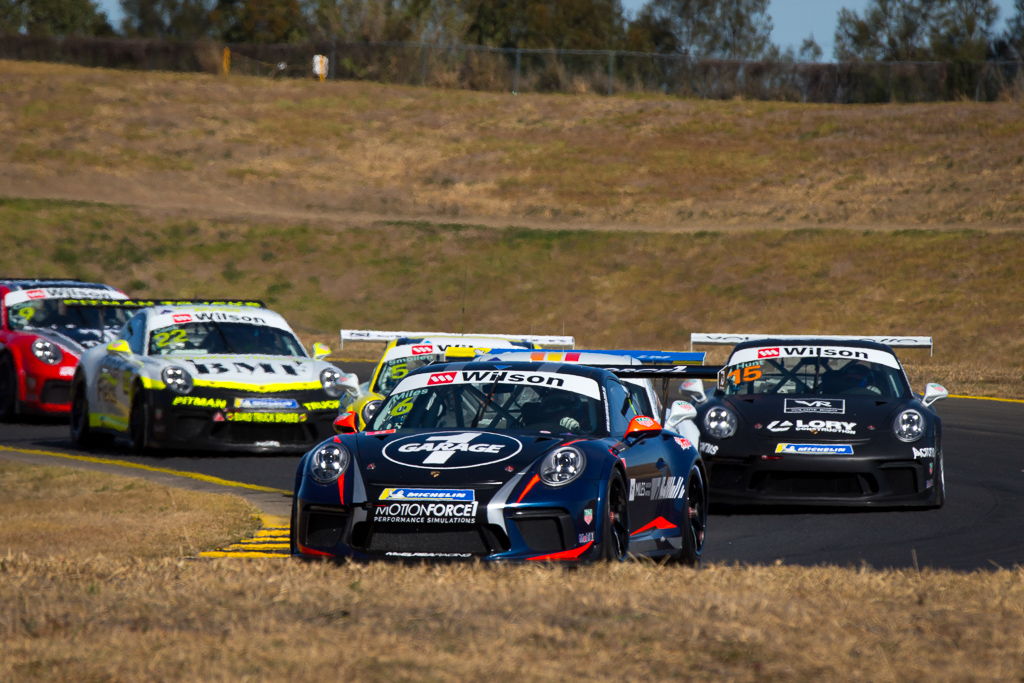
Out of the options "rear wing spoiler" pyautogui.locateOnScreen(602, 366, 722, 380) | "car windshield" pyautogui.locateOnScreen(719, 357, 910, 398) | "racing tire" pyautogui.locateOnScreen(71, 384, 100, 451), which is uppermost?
"rear wing spoiler" pyautogui.locateOnScreen(602, 366, 722, 380)

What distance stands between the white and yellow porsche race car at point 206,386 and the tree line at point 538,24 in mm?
54835

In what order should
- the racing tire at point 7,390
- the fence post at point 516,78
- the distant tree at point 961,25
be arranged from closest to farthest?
1. the racing tire at point 7,390
2. the fence post at point 516,78
3. the distant tree at point 961,25

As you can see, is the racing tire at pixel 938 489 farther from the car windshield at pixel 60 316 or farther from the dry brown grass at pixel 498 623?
the car windshield at pixel 60 316

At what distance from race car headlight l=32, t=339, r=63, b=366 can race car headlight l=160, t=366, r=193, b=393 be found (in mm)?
3251

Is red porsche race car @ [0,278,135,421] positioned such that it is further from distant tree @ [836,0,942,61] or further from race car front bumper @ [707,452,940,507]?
distant tree @ [836,0,942,61]

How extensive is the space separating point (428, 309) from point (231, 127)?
20.5 meters

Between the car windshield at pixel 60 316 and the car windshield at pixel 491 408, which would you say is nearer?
the car windshield at pixel 491 408

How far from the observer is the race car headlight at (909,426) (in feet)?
37.5

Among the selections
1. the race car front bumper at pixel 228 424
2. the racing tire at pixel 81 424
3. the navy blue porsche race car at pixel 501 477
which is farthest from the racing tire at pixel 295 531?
the racing tire at pixel 81 424

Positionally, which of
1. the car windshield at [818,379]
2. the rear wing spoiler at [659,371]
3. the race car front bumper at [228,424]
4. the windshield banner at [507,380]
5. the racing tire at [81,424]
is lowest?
the racing tire at [81,424]

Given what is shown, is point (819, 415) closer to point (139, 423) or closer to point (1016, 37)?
point (139, 423)

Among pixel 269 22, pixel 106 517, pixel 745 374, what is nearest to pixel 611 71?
pixel 269 22

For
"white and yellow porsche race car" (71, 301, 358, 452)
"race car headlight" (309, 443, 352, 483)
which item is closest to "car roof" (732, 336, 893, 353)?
"white and yellow porsche race car" (71, 301, 358, 452)

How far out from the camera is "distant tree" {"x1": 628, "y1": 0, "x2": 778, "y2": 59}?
310 feet
